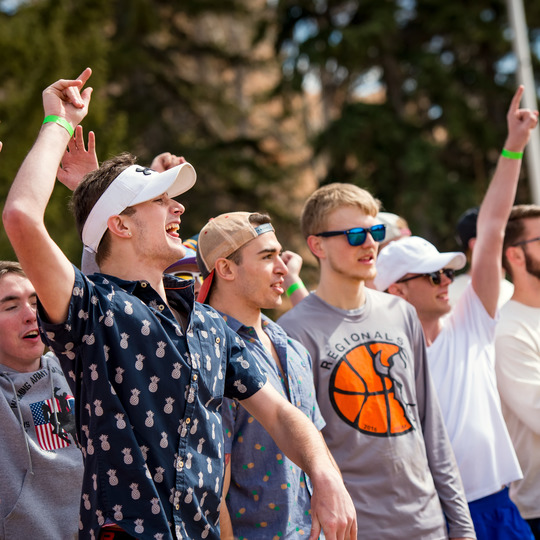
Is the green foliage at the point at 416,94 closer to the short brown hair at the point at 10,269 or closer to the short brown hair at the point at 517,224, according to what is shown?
the short brown hair at the point at 517,224

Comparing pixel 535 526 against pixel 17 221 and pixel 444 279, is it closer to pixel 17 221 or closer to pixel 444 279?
pixel 444 279

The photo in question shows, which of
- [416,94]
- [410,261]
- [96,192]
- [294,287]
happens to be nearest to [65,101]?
[96,192]

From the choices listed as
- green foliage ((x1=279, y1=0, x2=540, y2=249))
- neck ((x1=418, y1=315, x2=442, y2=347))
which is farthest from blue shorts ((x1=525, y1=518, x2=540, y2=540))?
green foliage ((x1=279, y1=0, x2=540, y2=249))

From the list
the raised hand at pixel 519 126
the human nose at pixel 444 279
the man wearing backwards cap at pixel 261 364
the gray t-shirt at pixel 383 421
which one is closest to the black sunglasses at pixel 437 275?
the human nose at pixel 444 279

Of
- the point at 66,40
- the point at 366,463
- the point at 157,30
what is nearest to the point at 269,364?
the point at 366,463

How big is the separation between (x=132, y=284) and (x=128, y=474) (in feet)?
1.99

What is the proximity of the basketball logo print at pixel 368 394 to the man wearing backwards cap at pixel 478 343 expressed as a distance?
594 millimetres

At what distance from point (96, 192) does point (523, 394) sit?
114 inches

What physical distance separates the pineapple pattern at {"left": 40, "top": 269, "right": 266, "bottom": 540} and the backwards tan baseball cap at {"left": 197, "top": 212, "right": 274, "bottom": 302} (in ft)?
3.42

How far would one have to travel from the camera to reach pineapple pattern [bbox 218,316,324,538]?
2.97 meters

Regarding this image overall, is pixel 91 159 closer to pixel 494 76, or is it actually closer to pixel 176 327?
pixel 176 327

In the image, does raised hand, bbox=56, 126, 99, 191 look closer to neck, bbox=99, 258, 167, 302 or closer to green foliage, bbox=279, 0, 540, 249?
neck, bbox=99, 258, 167, 302

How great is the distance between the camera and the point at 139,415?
230 cm

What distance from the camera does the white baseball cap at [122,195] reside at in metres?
2.55
